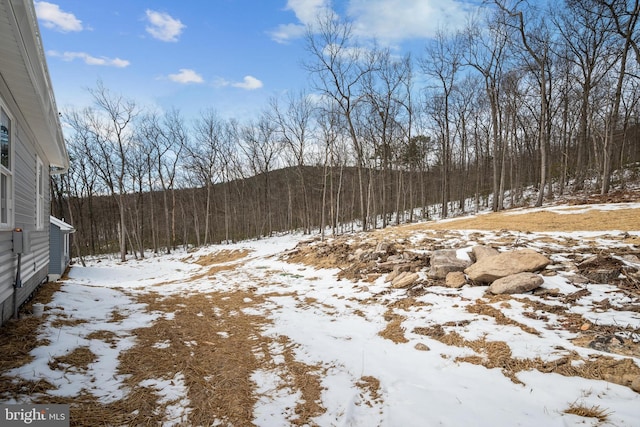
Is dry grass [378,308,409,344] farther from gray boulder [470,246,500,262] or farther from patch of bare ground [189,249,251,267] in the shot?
patch of bare ground [189,249,251,267]

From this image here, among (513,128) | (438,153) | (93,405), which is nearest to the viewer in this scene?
(93,405)

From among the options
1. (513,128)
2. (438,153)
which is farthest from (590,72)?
(438,153)

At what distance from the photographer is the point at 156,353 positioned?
11.6 ft

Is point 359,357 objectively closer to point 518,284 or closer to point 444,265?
point 518,284

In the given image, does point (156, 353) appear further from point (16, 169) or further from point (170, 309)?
point (16, 169)

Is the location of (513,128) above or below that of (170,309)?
above

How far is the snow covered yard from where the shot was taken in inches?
94.1

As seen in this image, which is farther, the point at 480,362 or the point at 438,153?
the point at 438,153

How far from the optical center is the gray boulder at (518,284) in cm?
461

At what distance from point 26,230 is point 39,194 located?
2.42m

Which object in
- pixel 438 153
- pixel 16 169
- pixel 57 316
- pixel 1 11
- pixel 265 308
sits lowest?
pixel 265 308

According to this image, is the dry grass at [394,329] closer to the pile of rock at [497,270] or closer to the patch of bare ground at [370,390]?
the patch of bare ground at [370,390]

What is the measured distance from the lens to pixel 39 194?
679 centimetres

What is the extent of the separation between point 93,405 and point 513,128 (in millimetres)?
27054
